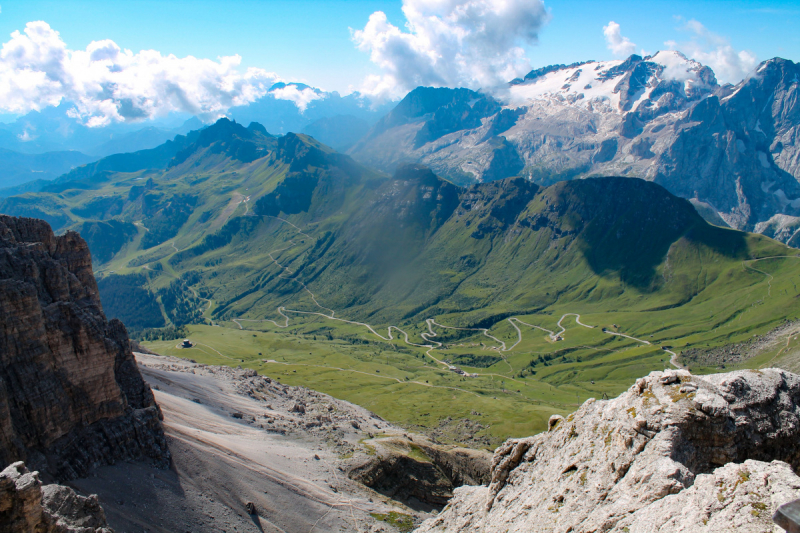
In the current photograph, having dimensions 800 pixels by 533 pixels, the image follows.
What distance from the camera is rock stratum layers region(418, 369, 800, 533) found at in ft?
70.2

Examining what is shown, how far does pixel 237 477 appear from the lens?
7250 centimetres

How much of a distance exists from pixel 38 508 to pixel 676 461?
48.2 metres

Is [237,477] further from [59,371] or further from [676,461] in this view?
[676,461]

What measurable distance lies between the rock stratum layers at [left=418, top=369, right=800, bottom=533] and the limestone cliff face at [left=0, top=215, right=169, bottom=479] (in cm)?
5249

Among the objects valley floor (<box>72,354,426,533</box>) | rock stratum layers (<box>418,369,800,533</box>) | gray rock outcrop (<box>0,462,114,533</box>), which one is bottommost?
valley floor (<box>72,354,426,533</box>)

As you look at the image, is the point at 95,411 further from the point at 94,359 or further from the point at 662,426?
the point at 662,426

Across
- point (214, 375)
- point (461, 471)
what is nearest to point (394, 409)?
point (214, 375)

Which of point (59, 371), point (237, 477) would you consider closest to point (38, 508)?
point (59, 371)

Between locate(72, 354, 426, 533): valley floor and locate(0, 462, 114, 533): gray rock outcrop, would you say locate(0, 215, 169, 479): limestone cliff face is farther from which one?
locate(0, 462, 114, 533): gray rock outcrop

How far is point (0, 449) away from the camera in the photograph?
4900cm

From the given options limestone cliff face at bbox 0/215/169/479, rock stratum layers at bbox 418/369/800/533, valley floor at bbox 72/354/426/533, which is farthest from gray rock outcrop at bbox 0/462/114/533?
rock stratum layers at bbox 418/369/800/533

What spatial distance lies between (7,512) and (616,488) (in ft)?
149

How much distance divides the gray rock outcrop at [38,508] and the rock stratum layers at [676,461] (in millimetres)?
38892

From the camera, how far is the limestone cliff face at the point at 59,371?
53906 mm
